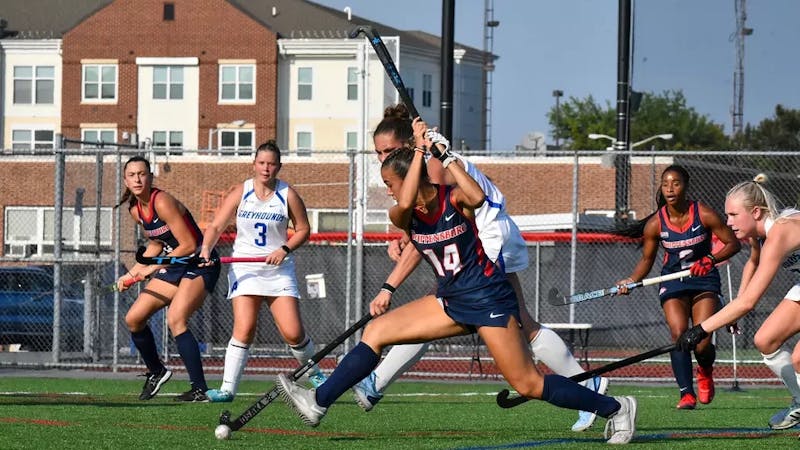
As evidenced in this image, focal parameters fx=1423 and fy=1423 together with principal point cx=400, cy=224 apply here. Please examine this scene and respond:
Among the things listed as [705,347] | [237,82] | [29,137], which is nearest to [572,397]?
[705,347]

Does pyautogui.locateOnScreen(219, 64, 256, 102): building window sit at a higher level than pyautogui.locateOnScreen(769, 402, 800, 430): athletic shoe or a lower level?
higher

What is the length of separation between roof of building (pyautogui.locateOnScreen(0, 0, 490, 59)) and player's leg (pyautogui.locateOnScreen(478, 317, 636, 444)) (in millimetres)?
56550

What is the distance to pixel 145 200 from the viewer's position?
38.3ft

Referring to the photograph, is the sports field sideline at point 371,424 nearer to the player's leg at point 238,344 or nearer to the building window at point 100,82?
the player's leg at point 238,344

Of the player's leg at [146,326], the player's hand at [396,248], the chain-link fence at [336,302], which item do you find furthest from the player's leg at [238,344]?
the chain-link fence at [336,302]

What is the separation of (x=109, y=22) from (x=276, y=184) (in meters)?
53.8

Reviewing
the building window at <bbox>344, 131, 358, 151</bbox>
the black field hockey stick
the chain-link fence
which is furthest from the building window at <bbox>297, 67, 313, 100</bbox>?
the black field hockey stick

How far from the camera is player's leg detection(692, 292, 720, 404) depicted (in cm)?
1178

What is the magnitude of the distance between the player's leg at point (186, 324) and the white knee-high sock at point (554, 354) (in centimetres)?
350

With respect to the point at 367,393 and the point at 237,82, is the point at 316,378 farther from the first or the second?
the point at 237,82

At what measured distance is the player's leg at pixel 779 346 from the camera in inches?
354

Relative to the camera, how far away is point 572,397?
25.8ft

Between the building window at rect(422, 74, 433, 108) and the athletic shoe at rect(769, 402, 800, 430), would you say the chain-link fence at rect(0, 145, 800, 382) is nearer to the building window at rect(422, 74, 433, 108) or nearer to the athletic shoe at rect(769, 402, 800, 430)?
the athletic shoe at rect(769, 402, 800, 430)

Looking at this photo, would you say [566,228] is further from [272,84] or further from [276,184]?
[272,84]
